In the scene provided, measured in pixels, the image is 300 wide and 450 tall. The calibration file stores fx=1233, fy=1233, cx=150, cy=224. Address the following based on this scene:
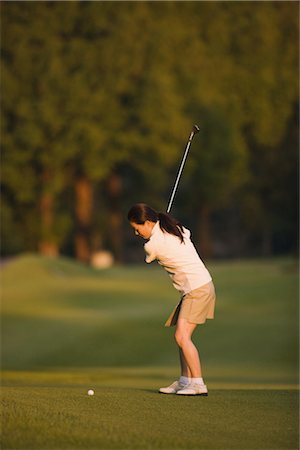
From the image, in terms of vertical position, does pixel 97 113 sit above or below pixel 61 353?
above

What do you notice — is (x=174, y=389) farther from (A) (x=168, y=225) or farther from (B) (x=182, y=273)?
(A) (x=168, y=225)

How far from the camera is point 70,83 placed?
50656 mm

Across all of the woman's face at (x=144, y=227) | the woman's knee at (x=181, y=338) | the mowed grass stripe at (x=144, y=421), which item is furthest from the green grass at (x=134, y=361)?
the woman's face at (x=144, y=227)

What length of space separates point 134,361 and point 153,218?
12451 millimetres

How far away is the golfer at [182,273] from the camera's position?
10.2 meters

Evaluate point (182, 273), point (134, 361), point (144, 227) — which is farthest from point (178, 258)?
point (134, 361)

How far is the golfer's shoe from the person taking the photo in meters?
10.1

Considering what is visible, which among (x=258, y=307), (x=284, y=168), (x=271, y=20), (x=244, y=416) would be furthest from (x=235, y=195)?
(x=244, y=416)

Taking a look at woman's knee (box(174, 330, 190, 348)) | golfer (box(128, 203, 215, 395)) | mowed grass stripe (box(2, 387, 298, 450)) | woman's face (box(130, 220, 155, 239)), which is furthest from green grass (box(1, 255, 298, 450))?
woman's face (box(130, 220, 155, 239))

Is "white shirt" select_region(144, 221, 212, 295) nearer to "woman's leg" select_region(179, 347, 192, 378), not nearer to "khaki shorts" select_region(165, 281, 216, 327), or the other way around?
"khaki shorts" select_region(165, 281, 216, 327)

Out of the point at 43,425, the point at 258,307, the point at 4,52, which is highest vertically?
the point at 4,52

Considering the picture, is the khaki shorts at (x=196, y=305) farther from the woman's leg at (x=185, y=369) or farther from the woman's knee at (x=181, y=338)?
the woman's leg at (x=185, y=369)

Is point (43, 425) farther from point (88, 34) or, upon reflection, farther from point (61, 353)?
point (88, 34)

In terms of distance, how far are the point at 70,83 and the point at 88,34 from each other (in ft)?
9.54
